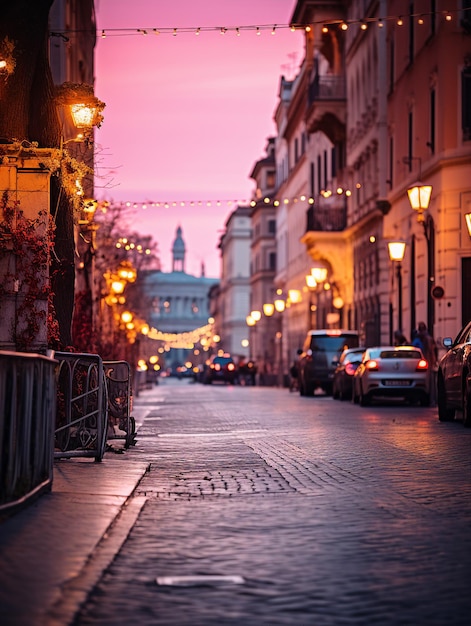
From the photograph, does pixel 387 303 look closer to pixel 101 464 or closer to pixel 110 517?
pixel 101 464

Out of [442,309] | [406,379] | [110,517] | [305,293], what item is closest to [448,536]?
[110,517]

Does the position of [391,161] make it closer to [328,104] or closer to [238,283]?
[328,104]

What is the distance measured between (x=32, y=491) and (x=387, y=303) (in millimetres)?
46342

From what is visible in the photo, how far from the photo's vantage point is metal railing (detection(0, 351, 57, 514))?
10273 millimetres

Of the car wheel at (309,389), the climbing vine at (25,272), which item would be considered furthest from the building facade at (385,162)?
the climbing vine at (25,272)

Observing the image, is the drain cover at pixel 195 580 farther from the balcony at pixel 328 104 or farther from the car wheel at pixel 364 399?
the balcony at pixel 328 104

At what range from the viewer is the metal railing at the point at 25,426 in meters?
10.3

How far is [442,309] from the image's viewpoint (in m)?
42.7

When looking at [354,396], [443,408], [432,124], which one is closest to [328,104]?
[432,124]

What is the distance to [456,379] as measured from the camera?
82.1 ft

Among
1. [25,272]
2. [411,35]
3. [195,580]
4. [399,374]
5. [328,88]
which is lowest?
[195,580]

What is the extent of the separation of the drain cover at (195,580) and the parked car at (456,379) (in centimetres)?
1538

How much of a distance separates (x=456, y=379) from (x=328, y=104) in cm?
4636

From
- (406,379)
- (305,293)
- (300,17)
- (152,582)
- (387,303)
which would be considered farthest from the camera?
(305,293)
